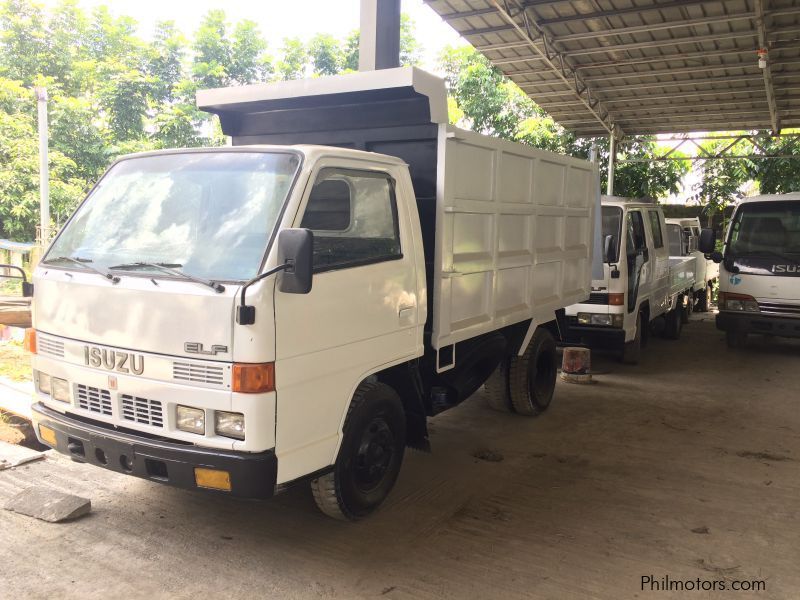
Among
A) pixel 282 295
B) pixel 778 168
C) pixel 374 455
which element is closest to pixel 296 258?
pixel 282 295

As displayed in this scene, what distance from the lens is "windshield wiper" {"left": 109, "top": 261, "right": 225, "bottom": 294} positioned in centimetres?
294

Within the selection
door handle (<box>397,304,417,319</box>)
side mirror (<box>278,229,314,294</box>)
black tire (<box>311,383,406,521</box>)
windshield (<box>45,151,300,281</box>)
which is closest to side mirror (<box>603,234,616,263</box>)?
door handle (<box>397,304,417,319</box>)

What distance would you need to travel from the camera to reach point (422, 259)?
3.94 m

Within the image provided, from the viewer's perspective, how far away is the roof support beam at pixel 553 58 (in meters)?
9.51

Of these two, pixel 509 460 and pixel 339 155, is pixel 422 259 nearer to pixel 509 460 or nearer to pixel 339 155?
pixel 339 155

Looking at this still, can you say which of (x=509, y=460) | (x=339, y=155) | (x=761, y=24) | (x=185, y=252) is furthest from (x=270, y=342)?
(x=761, y=24)

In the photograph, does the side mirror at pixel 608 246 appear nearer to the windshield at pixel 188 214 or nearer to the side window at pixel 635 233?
the side window at pixel 635 233

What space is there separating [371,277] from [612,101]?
37.8 feet

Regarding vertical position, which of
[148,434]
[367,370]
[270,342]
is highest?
[270,342]

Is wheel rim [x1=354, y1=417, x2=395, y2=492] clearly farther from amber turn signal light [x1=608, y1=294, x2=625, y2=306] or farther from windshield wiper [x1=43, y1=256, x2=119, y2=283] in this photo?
amber turn signal light [x1=608, y1=294, x2=625, y2=306]

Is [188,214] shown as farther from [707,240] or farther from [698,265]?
[698,265]

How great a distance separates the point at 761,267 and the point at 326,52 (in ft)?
58.1

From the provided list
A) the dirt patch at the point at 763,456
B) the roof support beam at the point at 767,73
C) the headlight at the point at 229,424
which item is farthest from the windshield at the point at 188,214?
the roof support beam at the point at 767,73

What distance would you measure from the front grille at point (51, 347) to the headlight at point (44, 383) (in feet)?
0.42
